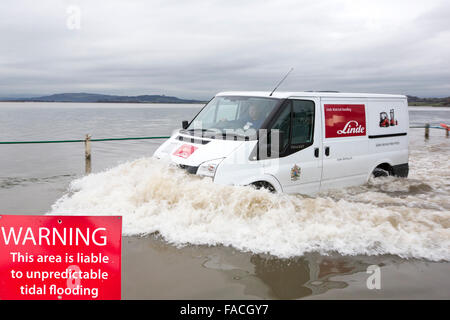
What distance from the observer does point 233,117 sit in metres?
7.12

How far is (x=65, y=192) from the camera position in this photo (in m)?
8.55

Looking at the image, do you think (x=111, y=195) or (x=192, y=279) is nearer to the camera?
(x=192, y=279)

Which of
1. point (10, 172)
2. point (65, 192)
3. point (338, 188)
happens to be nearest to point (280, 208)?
point (338, 188)

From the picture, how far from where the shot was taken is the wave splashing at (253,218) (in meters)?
5.24

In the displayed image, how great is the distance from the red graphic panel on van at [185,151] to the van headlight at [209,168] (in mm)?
463

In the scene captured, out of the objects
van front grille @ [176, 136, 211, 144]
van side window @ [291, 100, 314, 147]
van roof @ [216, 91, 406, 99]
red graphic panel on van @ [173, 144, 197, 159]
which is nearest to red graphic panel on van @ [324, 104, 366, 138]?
van roof @ [216, 91, 406, 99]

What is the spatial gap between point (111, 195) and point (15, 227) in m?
3.74

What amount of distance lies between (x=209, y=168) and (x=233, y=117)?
4.64ft

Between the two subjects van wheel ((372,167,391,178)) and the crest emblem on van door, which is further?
van wheel ((372,167,391,178))

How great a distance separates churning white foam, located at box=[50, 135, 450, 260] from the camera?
17.2 feet

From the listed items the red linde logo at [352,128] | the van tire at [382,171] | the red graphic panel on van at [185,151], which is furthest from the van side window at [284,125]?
the van tire at [382,171]

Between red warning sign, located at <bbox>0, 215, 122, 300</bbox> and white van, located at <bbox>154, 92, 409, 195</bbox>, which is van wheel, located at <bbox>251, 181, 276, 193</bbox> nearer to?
white van, located at <bbox>154, 92, 409, 195</bbox>

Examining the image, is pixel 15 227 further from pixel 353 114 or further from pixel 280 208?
pixel 353 114

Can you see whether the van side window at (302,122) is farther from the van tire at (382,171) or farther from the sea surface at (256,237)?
the van tire at (382,171)
